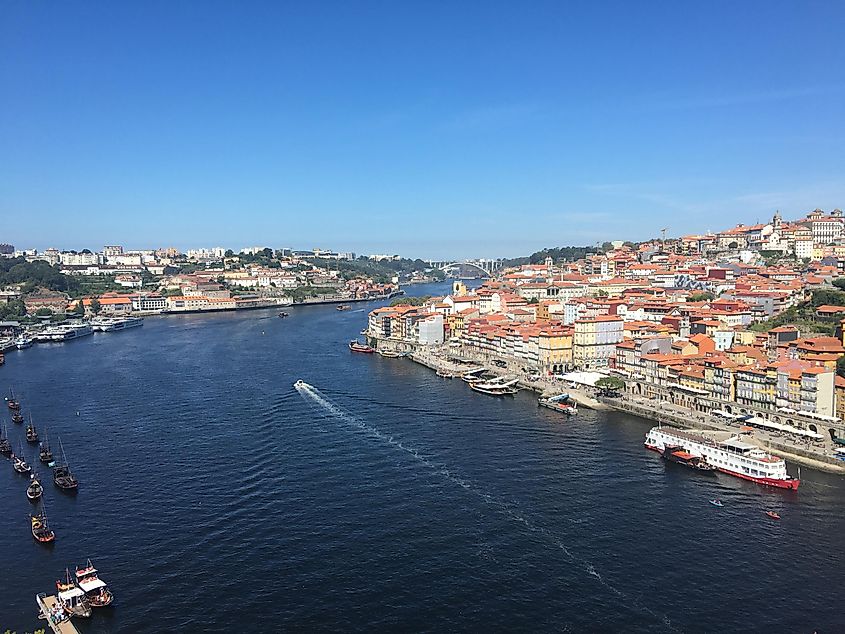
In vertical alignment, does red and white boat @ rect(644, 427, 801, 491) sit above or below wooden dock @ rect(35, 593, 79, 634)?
above

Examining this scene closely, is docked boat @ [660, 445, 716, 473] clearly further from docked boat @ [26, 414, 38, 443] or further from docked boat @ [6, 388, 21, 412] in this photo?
docked boat @ [6, 388, 21, 412]

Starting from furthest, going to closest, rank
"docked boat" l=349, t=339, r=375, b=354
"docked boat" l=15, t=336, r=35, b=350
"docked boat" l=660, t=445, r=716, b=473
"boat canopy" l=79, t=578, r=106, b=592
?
"docked boat" l=15, t=336, r=35, b=350, "docked boat" l=349, t=339, r=375, b=354, "docked boat" l=660, t=445, r=716, b=473, "boat canopy" l=79, t=578, r=106, b=592

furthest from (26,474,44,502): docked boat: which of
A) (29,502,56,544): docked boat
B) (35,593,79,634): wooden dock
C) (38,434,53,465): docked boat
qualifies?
(35,593,79,634): wooden dock

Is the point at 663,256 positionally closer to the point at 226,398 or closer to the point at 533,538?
the point at 226,398

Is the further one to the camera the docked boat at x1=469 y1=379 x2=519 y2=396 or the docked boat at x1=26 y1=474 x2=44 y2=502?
the docked boat at x1=469 y1=379 x2=519 y2=396

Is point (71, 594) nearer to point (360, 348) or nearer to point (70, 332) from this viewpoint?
point (360, 348)

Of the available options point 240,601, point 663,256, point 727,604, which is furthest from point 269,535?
point 663,256
